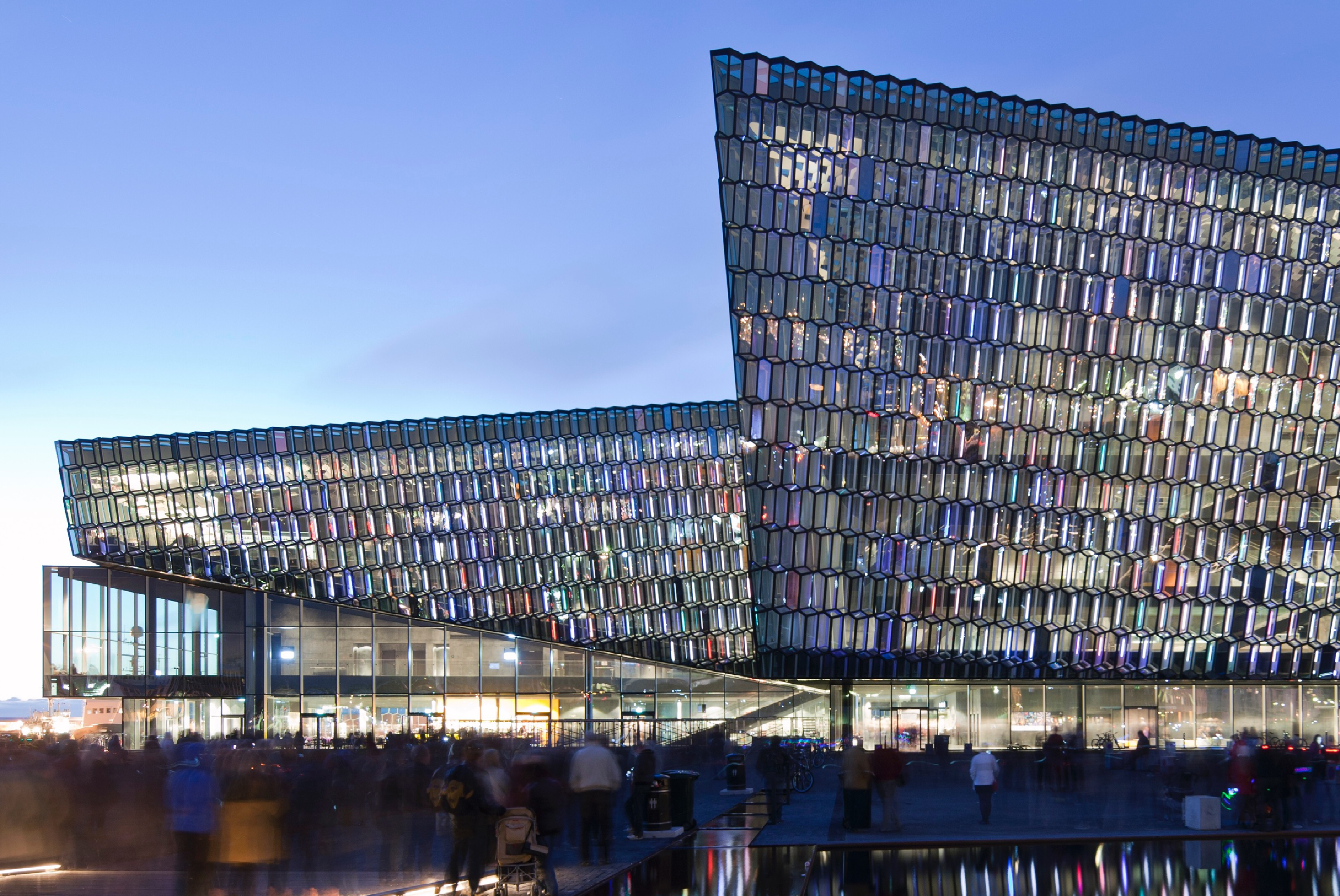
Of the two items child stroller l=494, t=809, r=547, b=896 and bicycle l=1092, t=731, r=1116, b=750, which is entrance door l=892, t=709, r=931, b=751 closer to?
bicycle l=1092, t=731, r=1116, b=750

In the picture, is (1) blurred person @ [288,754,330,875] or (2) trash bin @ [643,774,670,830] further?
(2) trash bin @ [643,774,670,830]

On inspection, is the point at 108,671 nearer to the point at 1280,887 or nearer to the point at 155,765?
the point at 155,765

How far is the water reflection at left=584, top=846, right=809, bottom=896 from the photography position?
15008 millimetres

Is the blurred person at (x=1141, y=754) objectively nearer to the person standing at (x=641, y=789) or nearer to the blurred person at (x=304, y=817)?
the person standing at (x=641, y=789)

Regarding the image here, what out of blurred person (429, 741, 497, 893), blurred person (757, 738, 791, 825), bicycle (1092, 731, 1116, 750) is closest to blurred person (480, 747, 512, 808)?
blurred person (429, 741, 497, 893)

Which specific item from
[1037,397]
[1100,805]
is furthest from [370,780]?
[1037,397]

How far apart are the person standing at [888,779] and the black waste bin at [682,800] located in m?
2.68

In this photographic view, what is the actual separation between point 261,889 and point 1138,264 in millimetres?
43780

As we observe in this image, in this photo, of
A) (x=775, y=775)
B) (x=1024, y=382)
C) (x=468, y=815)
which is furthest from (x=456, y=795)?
(x=1024, y=382)

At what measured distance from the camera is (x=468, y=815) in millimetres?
13773

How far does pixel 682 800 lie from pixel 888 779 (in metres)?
3.07

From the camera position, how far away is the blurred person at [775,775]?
80.3ft

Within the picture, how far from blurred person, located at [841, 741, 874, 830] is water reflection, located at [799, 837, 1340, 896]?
197 centimetres

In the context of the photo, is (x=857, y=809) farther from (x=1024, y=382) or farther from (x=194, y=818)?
(x=1024, y=382)
